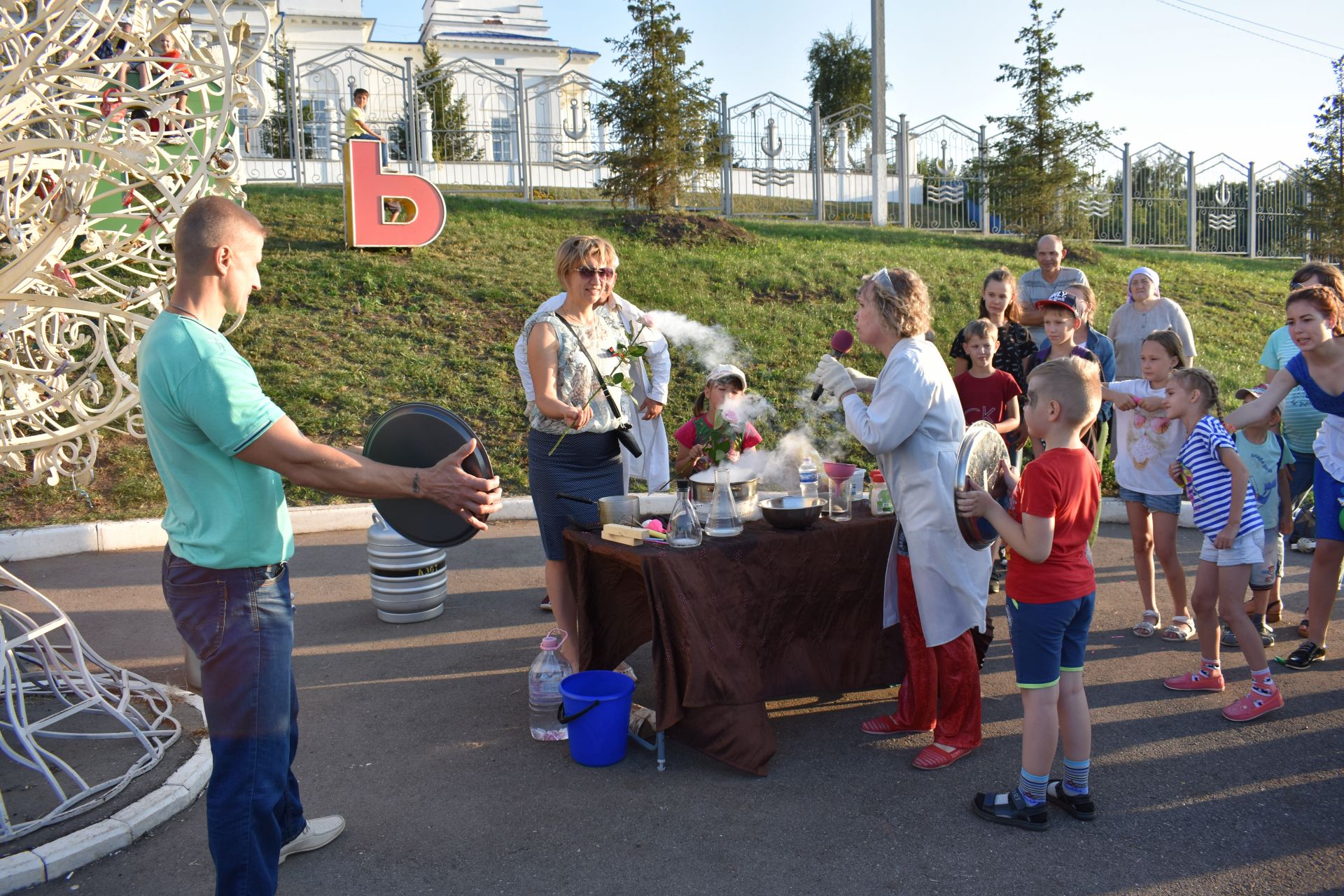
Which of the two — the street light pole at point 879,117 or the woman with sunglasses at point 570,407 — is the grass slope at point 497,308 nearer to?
the street light pole at point 879,117

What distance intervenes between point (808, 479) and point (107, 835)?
3.39 m

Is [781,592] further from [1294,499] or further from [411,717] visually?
[1294,499]

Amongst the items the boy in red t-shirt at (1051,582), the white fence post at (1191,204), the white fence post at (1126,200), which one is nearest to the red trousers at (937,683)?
the boy in red t-shirt at (1051,582)

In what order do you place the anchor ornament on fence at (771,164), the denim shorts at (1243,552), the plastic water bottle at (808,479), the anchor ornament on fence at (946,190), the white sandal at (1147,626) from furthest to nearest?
the anchor ornament on fence at (946,190) < the anchor ornament on fence at (771,164) < the white sandal at (1147,626) < the plastic water bottle at (808,479) < the denim shorts at (1243,552)

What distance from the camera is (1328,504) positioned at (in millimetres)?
5148

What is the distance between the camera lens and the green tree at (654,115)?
16.0 metres

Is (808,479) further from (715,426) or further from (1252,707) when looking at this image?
(1252,707)

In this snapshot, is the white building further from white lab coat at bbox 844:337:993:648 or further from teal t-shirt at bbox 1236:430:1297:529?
white lab coat at bbox 844:337:993:648

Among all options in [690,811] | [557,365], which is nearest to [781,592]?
[690,811]

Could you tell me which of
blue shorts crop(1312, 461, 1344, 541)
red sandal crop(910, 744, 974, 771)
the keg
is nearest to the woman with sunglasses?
the keg

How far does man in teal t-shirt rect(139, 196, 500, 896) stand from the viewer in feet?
8.98

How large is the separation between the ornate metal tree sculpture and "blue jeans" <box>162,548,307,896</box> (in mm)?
1340

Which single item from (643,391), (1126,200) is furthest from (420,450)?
(1126,200)

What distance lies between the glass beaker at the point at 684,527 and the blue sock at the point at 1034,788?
5.35 feet
